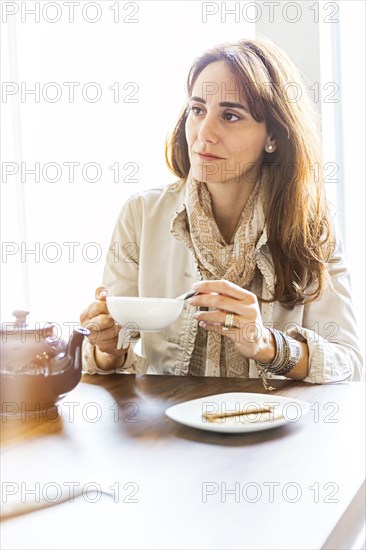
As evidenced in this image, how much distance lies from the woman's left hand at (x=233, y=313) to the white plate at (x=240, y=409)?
0.17m

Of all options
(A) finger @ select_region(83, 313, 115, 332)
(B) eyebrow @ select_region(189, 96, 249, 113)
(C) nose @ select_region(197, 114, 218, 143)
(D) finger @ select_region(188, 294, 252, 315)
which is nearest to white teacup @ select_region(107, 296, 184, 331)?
(D) finger @ select_region(188, 294, 252, 315)

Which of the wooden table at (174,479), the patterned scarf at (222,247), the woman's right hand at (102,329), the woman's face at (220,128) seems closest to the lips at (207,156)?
the woman's face at (220,128)

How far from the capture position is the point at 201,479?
0.88m

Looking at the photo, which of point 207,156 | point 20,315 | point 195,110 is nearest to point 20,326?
point 20,315

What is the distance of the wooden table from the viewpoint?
73 centimetres

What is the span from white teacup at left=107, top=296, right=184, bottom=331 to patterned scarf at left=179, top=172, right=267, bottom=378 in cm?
39

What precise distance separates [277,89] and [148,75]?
3.70ft

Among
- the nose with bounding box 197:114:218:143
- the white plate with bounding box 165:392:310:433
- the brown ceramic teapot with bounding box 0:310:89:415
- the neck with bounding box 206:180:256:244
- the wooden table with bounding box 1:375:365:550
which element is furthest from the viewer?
the neck with bounding box 206:180:256:244

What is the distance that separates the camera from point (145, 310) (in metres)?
1.33

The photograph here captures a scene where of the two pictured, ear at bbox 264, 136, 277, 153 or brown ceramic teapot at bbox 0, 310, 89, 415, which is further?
ear at bbox 264, 136, 277, 153

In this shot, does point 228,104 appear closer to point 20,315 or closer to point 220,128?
point 220,128

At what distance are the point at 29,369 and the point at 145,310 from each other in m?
0.24

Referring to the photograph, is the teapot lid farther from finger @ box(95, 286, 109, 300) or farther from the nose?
the nose

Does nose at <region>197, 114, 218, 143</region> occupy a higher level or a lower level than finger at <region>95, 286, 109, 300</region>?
higher
